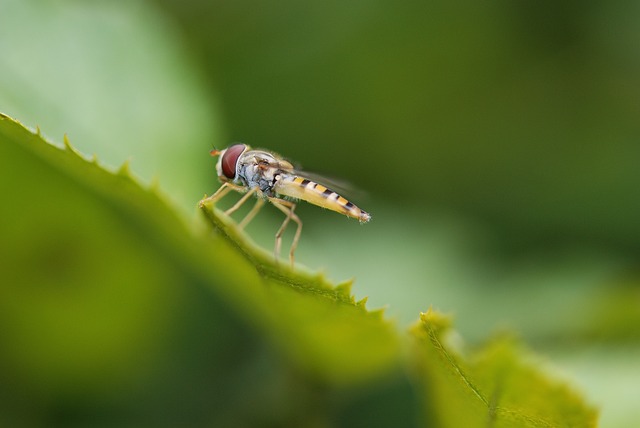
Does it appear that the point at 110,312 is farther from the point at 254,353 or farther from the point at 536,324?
the point at 536,324

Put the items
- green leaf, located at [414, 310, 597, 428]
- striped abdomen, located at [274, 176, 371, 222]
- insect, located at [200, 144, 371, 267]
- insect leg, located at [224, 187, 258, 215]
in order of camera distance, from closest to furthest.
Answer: green leaf, located at [414, 310, 597, 428], insect leg, located at [224, 187, 258, 215], striped abdomen, located at [274, 176, 371, 222], insect, located at [200, 144, 371, 267]

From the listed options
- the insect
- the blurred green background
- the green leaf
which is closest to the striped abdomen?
the insect

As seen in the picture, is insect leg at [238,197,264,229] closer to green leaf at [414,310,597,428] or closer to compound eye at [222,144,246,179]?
compound eye at [222,144,246,179]

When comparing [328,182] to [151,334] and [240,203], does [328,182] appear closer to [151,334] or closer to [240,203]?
[240,203]

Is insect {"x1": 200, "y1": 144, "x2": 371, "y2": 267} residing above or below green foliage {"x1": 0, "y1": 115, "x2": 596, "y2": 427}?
above

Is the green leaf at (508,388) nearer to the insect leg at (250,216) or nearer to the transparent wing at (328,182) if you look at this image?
the insect leg at (250,216)

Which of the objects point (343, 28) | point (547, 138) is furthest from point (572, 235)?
point (343, 28)

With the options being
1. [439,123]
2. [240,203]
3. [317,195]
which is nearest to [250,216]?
[240,203]

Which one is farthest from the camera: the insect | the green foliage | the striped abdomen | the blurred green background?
the blurred green background

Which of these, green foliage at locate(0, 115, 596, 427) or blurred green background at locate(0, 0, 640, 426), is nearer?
green foliage at locate(0, 115, 596, 427)
